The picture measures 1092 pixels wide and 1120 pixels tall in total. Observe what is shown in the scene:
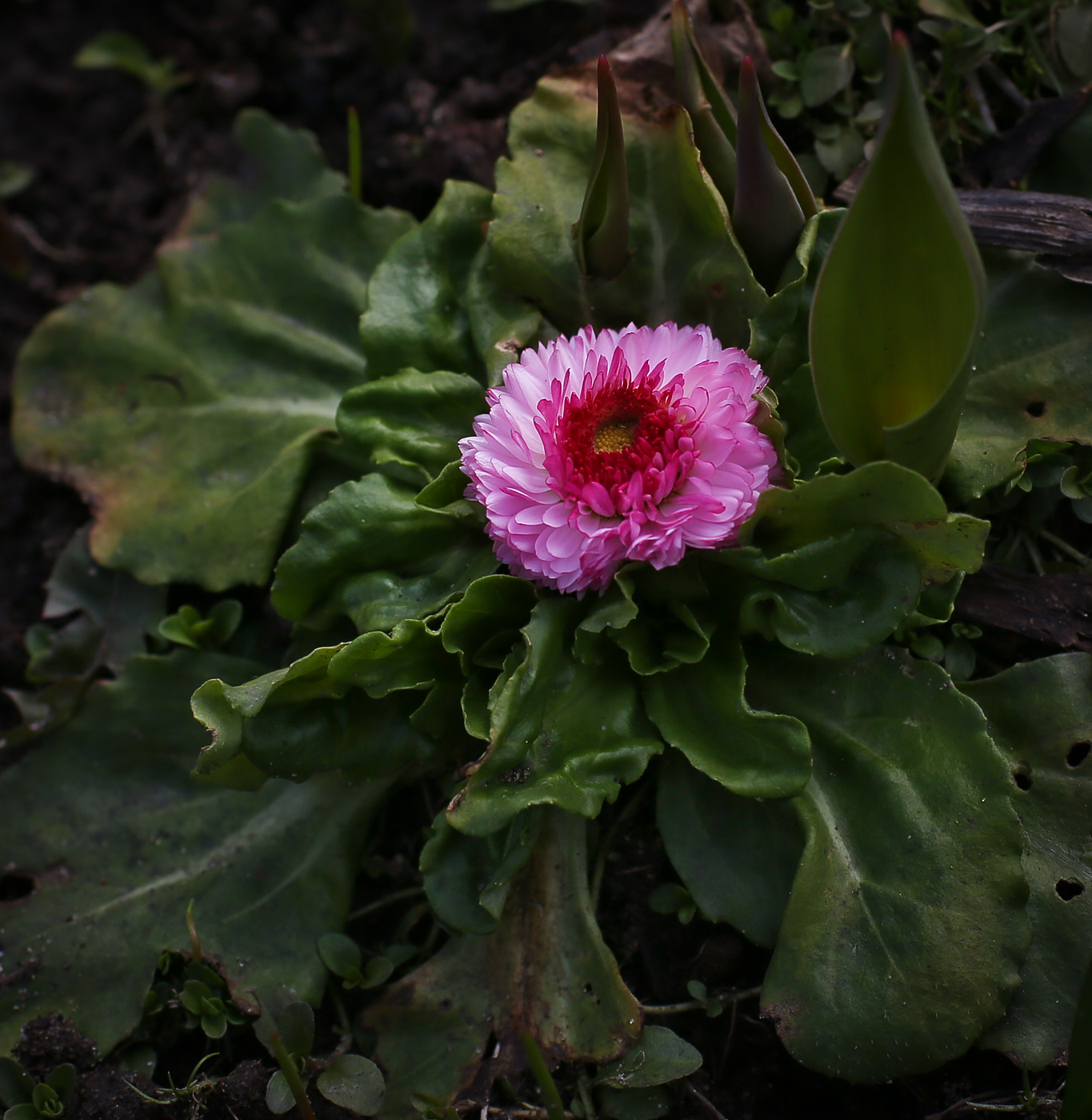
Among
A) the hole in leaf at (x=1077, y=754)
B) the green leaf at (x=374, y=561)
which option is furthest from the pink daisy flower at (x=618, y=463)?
the hole in leaf at (x=1077, y=754)

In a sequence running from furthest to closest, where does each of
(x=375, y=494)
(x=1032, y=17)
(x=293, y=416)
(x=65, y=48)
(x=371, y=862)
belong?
(x=65, y=48)
(x=293, y=416)
(x=1032, y=17)
(x=371, y=862)
(x=375, y=494)

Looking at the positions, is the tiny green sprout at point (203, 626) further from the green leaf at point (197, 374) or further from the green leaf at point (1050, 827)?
the green leaf at point (1050, 827)

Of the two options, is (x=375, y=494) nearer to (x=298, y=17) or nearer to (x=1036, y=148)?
(x=1036, y=148)

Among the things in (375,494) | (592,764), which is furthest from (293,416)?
(592,764)

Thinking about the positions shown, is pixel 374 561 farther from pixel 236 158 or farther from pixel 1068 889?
pixel 236 158

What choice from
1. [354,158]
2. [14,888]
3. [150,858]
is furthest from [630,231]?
[14,888]

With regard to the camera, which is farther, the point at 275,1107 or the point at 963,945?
the point at 275,1107
